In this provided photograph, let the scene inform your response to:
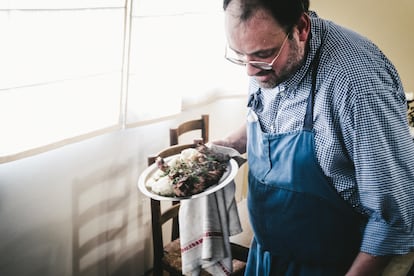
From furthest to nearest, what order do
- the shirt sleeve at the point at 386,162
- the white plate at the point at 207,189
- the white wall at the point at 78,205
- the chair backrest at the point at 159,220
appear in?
the chair backrest at the point at 159,220
the white wall at the point at 78,205
the white plate at the point at 207,189
the shirt sleeve at the point at 386,162

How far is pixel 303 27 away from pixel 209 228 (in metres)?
0.83

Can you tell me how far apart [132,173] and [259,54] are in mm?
1342

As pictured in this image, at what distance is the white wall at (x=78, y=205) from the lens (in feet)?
5.66

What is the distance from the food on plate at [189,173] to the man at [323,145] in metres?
0.23

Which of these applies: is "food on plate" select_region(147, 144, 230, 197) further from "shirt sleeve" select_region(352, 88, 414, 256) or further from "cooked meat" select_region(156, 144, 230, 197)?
"shirt sleeve" select_region(352, 88, 414, 256)

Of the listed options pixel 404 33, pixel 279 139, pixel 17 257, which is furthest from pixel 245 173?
pixel 279 139

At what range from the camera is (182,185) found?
1443mm

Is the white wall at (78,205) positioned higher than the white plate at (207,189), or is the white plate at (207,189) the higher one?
the white plate at (207,189)

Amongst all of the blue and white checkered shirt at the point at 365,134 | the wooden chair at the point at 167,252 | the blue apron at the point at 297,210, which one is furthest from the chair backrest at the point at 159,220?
the blue and white checkered shirt at the point at 365,134

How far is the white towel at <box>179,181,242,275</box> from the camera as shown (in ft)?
5.21

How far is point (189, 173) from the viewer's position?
1515mm

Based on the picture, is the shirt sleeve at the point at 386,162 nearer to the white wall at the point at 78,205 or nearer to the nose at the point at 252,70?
the nose at the point at 252,70

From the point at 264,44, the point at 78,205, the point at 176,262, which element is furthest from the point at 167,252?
the point at 264,44

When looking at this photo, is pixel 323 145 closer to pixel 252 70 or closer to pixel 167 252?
pixel 252 70
